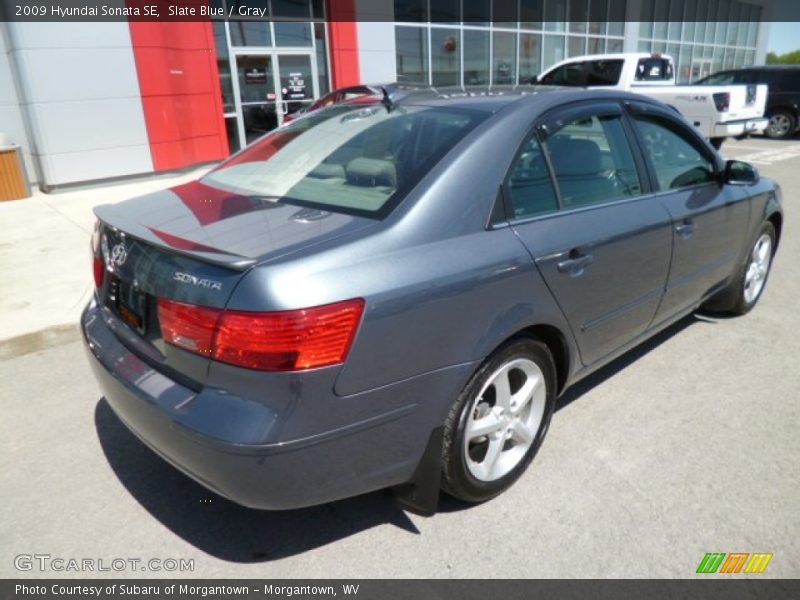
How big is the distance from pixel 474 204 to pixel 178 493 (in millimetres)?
1816

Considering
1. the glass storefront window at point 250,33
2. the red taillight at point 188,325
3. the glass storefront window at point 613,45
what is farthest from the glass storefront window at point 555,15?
the red taillight at point 188,325

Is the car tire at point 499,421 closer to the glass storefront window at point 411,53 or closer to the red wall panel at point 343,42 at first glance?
the red wall panel at point 343,42

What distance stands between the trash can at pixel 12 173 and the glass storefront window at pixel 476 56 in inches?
428

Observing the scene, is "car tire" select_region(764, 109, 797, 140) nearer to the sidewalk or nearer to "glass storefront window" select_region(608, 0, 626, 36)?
"glass storefront window" select_region(608, 0, 626, 36)

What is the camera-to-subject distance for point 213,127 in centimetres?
1180

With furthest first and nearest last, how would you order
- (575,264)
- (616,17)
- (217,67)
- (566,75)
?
(616,17)
(566,75)
(217,67)
(575,264)

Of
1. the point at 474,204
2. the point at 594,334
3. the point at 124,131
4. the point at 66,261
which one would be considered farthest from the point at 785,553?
the point at 124,131

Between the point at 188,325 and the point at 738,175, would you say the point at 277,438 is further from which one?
the point at 738,175

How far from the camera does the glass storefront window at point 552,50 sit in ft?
61.6

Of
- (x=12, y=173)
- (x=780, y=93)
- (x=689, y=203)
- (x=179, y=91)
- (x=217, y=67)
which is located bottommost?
(x=12, y=173)

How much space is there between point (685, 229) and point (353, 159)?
6.42 feet

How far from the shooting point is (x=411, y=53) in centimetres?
1472

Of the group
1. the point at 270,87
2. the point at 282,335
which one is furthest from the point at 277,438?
the point at 270,87

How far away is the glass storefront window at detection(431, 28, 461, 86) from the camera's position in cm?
1526
